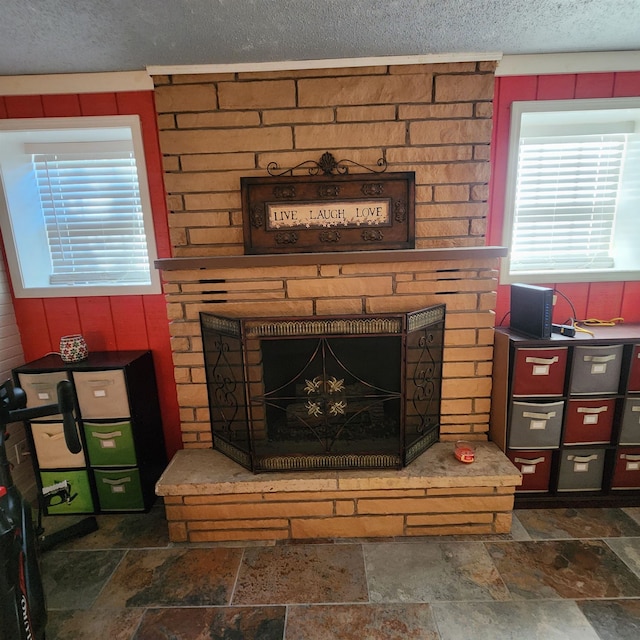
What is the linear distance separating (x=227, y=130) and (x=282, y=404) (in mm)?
1442

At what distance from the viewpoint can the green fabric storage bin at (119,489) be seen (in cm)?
207

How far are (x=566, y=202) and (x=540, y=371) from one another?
1045 mm

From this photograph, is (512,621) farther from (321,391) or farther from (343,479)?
(321,391)

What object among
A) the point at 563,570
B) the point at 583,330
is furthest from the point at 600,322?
the point at 563,570

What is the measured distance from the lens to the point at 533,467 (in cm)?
202

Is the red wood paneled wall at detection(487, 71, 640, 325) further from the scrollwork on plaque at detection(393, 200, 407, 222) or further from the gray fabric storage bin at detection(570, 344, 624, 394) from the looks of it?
the scrollwork on plaque at detection(393, 200, 407, 222)

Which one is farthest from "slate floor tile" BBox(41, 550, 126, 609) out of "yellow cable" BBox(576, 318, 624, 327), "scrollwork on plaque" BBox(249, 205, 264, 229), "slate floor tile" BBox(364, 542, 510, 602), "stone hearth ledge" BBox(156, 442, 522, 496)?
"yellow cable" BBox(576, 318, 624, 327)

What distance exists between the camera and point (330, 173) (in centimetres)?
188

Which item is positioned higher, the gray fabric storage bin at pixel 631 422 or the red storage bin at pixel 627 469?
the gray fabric storage bin at pixel 631 422

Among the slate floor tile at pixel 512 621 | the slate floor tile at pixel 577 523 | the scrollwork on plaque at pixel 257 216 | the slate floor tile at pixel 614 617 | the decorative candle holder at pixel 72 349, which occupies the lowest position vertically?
the slate floor tile at pixel 577 523

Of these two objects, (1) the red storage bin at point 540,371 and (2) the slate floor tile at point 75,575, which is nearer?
(2) the slate floor tile at point 75,575

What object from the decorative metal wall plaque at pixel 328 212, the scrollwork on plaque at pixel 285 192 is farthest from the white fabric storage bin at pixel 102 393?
the scrollwork on plaque at pixel 285 192

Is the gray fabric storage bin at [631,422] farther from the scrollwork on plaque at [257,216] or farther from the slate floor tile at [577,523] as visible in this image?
the scrollwork on plaque at [257,216]

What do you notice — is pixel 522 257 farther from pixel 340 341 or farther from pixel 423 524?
pixel 423 524
